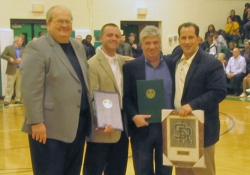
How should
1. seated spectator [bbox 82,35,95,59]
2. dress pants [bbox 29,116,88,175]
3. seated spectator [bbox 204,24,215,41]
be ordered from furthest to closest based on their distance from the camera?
seated spectator [bbox 204,24,215,41] < seated spectator [bbox 82,35,95,59] < dress pants [bbox 29,116,88,175]

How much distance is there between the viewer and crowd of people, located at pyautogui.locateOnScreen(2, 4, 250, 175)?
316 centimetres

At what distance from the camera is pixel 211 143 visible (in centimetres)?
349

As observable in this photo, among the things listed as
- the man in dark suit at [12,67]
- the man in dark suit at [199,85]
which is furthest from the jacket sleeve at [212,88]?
the man in dark suit at [12,67]

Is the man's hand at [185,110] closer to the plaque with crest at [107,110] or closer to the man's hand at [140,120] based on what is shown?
the man's hand at [140,120]

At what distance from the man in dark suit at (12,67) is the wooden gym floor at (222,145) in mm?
1291

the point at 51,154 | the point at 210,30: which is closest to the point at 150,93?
the point at 51,154

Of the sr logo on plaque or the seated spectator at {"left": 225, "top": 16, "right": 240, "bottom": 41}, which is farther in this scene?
the seated spectator at {"left": 225, "top": 16, "right": 240, "bottom": 41}

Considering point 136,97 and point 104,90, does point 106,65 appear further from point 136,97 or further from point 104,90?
point 136,97

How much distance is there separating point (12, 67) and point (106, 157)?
→ 8628 millimetres

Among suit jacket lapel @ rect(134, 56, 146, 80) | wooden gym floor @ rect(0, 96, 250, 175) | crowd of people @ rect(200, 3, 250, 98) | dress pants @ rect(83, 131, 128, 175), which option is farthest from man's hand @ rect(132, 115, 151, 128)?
crowd of people @ rect(200, 3, 250, 98)

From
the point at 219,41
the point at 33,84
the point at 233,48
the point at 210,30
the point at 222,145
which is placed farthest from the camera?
the point at 210,30

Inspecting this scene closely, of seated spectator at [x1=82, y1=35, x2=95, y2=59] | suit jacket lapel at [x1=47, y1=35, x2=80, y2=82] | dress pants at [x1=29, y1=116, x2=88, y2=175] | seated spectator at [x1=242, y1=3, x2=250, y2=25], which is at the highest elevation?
seated spectator at [x1=242, y1=3, x2=250, y2=25]

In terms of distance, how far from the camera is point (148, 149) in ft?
11.8

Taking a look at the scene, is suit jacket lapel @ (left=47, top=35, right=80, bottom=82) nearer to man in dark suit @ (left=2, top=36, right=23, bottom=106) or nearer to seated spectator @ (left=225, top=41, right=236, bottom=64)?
man in dark suit @ (left=2, top=36, right=23, bottom=106)
